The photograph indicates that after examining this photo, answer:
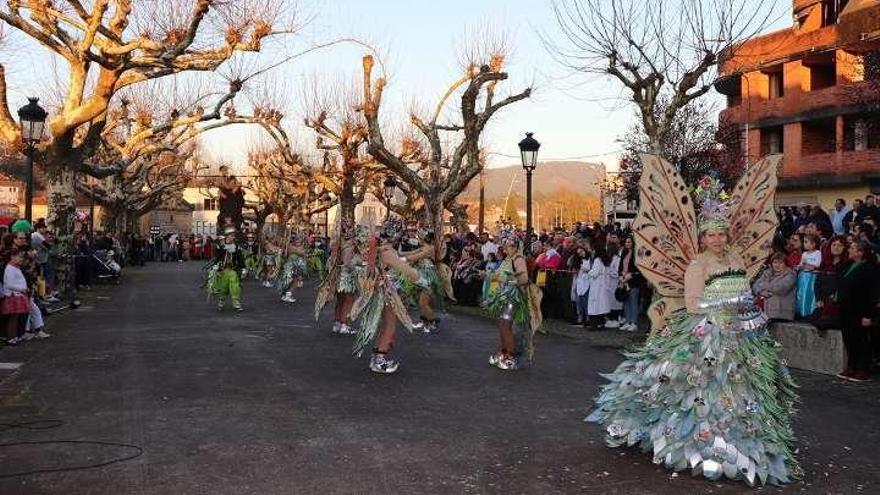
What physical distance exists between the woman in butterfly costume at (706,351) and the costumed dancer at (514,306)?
3930 millimetres

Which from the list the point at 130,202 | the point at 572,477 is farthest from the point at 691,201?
the point at 130,202

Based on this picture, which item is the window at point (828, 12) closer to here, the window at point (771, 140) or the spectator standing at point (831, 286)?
the window at point (771, 140)

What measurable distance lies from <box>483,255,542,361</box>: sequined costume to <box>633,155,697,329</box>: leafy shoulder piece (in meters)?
4.01

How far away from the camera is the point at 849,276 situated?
10125mm

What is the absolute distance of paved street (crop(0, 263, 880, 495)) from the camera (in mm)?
5762

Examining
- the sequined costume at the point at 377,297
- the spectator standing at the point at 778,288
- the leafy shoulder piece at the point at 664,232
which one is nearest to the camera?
the leafy shoulder piece at the point at 664,232

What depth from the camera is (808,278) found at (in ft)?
38.5

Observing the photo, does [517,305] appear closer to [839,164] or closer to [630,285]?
[630,285]

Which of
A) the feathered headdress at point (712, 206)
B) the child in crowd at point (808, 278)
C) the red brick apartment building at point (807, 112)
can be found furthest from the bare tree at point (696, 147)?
the feathered headdress at point (712, 206)

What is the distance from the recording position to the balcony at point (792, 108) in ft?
111

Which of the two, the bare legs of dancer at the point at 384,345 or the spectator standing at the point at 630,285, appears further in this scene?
the spectator standing at the point at 630,285

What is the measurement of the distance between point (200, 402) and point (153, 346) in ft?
14.8

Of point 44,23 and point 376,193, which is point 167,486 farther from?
point 376,193

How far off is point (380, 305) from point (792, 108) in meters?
31.1
